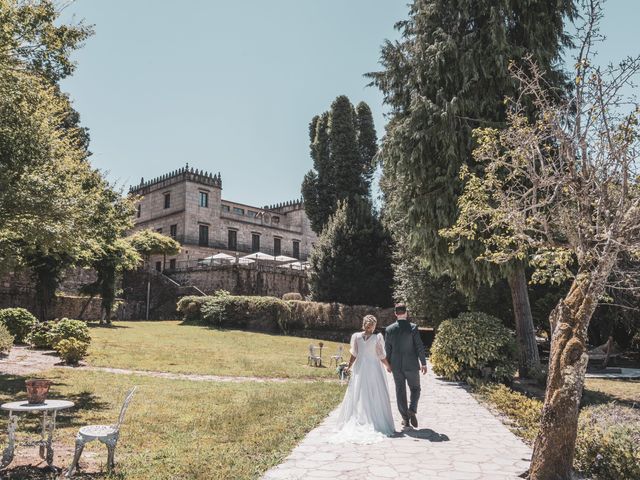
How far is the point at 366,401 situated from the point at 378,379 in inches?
17.3

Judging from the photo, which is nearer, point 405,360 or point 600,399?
point 405,360

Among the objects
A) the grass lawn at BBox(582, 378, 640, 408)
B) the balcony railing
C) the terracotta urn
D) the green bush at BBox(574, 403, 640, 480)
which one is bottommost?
the grass lawn at BBox(582, 378, 640, 408)

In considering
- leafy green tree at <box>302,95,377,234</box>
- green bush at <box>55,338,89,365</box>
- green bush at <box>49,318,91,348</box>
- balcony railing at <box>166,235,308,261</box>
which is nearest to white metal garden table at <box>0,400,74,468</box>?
green bush at <box>55,338,89,365</box>

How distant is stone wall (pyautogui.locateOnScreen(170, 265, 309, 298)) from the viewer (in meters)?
39.0

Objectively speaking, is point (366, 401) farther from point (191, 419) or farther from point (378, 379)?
point (191, 419)

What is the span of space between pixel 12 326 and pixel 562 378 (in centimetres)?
2031

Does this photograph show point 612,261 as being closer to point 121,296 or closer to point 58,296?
point 58,296

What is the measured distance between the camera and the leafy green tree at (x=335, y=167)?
3997cm

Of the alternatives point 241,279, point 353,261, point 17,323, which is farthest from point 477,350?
point 241,279

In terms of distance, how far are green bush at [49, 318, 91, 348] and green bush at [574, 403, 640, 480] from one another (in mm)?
15425

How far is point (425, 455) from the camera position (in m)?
6.54

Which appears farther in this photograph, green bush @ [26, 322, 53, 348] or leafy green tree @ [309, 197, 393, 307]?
leafy green tree @ [309, 197, 393, 307]

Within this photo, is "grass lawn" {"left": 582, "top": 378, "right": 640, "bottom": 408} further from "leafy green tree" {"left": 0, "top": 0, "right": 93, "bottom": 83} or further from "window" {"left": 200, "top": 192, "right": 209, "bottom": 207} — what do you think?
"window" {"left": 200, "top": 192, "right": 209, "bottom": 207}

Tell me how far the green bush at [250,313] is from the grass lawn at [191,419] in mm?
16762
